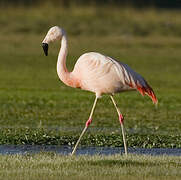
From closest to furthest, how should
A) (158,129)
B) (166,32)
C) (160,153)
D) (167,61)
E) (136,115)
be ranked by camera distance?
(160,153), (158,129), (136,115), (167,61), (166,32)

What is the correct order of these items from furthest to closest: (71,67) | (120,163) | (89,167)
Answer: (71,67)
(120,163)
(89,167)

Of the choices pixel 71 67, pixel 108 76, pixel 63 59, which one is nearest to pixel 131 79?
pixel 108 76

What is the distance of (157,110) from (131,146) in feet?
22.7

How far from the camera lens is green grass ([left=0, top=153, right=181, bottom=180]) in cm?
1038

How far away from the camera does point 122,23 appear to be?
59312 mm

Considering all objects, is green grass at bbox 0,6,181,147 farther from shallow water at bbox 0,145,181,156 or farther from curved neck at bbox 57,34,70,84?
curved neck at bbox 57,34,70,84

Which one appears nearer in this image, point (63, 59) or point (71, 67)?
point (63, 59)

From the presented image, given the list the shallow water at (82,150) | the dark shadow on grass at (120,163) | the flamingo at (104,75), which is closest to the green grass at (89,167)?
the dark shadow on grass at (120,163)

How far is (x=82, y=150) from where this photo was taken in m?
13.6

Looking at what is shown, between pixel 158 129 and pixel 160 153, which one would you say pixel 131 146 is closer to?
pixel 160 153

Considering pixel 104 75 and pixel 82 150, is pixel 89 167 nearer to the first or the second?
pixel 104 75

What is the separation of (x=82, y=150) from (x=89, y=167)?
2651 mm

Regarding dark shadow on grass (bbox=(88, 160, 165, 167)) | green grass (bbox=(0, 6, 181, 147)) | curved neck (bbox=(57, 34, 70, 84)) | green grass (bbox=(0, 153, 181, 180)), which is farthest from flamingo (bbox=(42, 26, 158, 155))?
green grass (bbox=(0, 6, 181, 147))

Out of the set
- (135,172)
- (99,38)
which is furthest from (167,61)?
(135,172)
